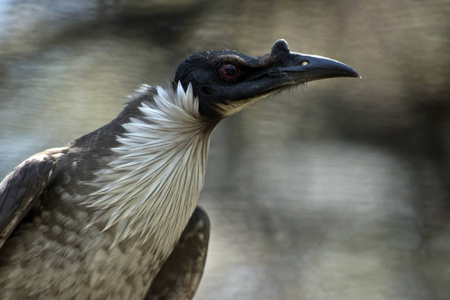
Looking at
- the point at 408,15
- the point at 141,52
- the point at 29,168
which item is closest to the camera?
the point at 29,168

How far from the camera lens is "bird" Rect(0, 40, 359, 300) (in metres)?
1.53

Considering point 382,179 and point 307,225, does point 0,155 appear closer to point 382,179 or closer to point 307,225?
point 307,225

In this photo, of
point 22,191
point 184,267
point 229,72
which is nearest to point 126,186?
point 22,191

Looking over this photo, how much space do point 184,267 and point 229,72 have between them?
78 cm

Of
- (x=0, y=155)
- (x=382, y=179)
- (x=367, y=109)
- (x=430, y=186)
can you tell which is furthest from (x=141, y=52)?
(x=430, y=186)

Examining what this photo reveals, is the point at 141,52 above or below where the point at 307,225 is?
above

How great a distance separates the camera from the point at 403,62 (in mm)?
2729

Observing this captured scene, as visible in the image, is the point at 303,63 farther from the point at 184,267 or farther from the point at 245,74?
the point at 184,267

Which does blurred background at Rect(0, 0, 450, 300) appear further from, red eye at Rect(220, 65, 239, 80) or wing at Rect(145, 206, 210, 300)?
red eye at Rect(220, 65, 239, 80)

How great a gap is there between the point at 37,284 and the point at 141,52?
63.4 inches

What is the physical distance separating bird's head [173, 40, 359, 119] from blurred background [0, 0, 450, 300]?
1.14 m

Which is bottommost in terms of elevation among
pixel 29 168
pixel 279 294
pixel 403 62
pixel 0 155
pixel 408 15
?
pixel 279 294

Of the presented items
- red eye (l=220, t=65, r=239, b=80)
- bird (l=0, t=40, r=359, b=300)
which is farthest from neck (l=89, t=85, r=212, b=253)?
red eye (l=220, t=65, r=239, b=80)

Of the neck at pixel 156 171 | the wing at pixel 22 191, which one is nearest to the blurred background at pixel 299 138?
the neck at pixel 156 171
